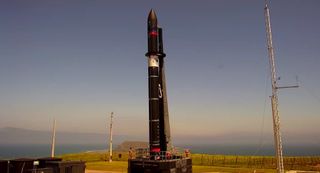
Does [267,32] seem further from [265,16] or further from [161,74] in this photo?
[161,74]

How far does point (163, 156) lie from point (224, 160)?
32230 mm

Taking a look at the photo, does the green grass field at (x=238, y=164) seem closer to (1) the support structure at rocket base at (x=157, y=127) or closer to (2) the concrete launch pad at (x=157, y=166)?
(1) the support structure at rocket base at (x=157, y=127)

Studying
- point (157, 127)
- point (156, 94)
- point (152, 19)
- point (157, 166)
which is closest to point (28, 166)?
point (157, 127)

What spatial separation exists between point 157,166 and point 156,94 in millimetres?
7154

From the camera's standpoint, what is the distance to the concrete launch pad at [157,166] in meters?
25.6

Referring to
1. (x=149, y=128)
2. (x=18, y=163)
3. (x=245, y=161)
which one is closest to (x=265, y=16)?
(x=149, y=128)

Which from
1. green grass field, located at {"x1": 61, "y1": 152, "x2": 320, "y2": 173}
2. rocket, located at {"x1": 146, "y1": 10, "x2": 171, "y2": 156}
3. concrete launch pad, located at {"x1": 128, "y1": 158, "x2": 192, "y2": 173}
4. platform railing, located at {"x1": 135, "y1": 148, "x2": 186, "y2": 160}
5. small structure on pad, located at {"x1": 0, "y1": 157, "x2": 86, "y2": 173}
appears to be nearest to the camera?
concrete launch pad, located at {"x1": 128, "y1": 158, "x2": 192, "y2": 173}

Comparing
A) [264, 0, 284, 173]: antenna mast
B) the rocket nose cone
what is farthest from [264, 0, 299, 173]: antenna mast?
the rocket nose cone

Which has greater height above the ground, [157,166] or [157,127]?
[157,127]

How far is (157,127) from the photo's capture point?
93.7 feet

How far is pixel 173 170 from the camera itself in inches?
1030

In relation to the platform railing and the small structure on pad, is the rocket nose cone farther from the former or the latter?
the small structure on pad

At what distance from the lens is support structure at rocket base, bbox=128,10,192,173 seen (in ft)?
86.4

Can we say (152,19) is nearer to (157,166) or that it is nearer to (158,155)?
(158,155)
